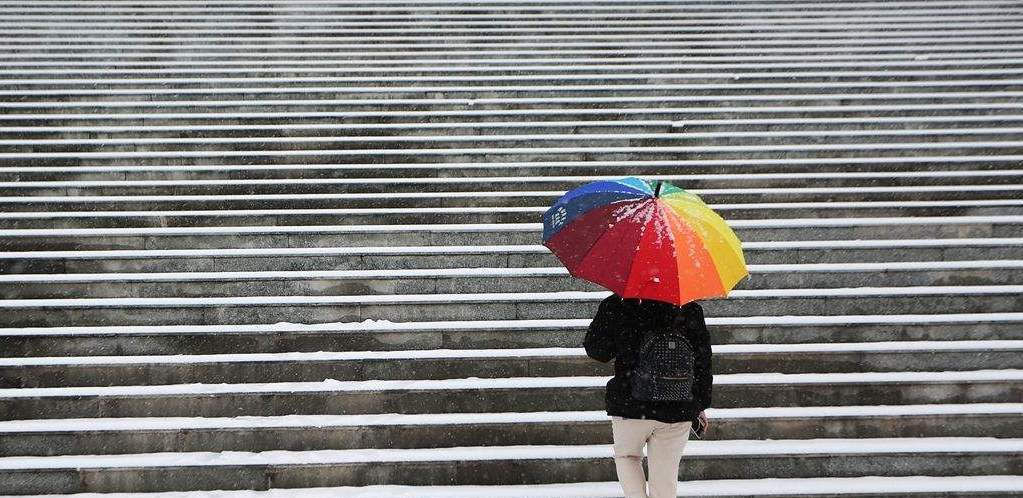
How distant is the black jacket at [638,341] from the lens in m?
2.73

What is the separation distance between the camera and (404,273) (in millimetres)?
5012

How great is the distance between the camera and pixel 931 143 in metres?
6.64

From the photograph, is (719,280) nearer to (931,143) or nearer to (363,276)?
(363,276)

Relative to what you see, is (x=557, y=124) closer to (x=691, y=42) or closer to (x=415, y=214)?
(x=415, y=214)

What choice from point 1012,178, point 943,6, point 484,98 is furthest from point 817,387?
point 943,6

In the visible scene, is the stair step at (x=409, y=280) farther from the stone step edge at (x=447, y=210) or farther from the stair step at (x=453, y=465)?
the stair step at (x=453, y=465)

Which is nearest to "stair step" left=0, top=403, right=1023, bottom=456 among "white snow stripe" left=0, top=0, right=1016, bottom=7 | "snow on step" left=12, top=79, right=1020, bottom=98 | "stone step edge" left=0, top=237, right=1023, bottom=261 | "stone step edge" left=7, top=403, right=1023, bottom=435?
"stone step edge" left=7, top=403, right=1023, bottom=435

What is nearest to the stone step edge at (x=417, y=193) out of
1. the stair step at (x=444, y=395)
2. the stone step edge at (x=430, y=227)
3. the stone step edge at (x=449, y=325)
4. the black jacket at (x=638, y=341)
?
the stone step edge at (x=430, y=227)

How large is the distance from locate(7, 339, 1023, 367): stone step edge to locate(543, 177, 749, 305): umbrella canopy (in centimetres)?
193

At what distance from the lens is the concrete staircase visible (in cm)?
406

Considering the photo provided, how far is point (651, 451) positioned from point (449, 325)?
2.05 metres

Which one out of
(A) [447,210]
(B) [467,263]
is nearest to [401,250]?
(B) [467,263]

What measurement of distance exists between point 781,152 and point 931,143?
138 cm

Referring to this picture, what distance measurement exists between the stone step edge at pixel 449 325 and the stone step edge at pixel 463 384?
0.34m
